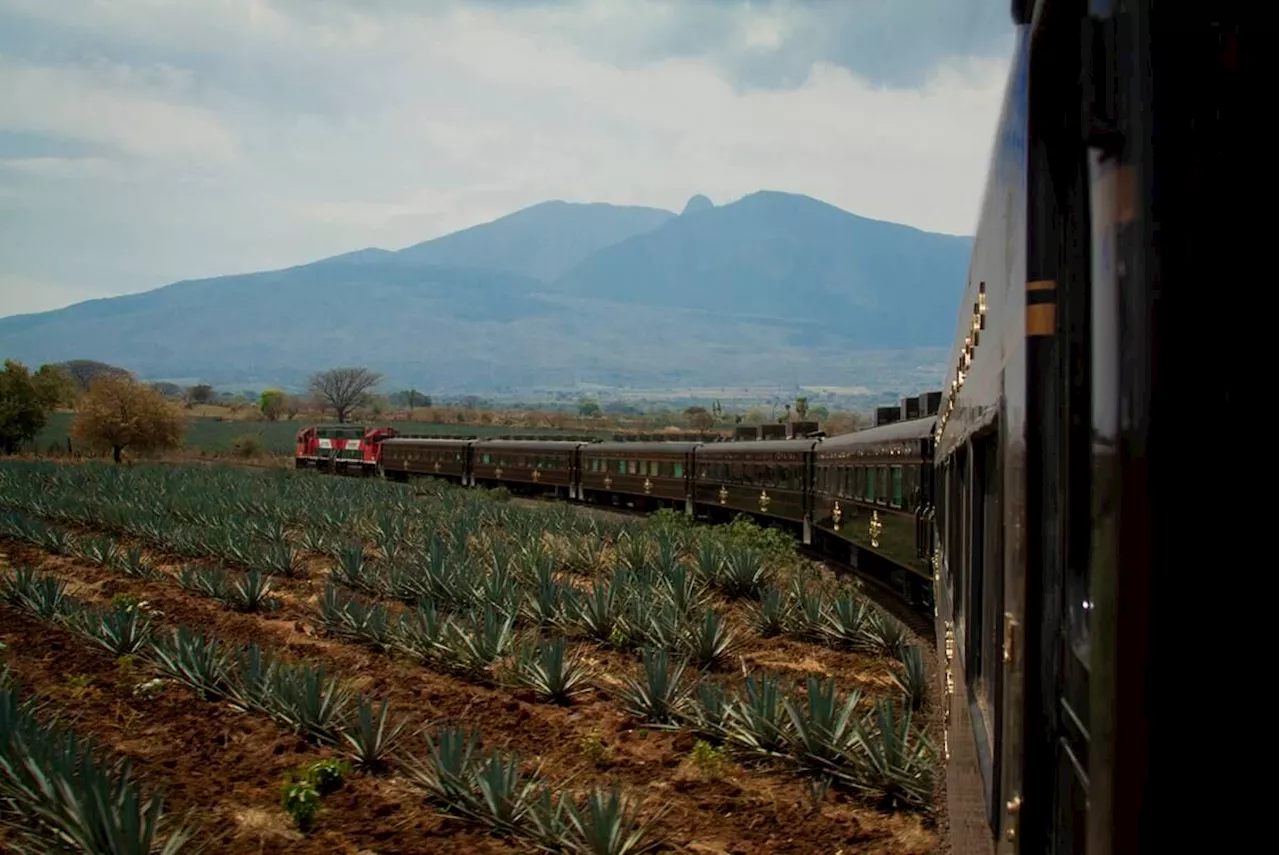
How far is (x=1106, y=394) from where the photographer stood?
1.77 meters

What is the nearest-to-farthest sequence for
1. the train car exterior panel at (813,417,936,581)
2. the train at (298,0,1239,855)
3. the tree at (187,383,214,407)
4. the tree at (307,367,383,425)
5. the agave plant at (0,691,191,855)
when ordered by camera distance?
the train at (298,0,1239,855), the agave plant at (0,691,191,855), the train car exterior panel at (813,417,936,581), the tree at (307,367,383,425), the tree at (187,383,214,407)

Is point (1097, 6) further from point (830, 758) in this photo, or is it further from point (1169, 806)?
point (830, 758)

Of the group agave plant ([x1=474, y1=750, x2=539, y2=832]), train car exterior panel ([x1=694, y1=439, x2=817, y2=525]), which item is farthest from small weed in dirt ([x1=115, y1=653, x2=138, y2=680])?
train car exterior panel ([x1=694, y1=439, x2=817, y2=525])

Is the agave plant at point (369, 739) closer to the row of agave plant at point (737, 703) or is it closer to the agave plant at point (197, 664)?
the row of agave plant at point (737, 703)

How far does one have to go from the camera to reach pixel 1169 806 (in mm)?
1621

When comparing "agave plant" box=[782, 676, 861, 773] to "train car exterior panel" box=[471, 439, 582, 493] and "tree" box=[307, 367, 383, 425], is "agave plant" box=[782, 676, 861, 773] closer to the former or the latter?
"train car exterior panel" box=[471, 439, 582, 493]

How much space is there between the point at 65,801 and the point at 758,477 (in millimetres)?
19905

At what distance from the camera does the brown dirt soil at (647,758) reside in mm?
7277

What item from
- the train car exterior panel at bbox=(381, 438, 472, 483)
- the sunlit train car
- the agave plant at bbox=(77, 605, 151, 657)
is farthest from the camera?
the train car exterior panel at bbox=(381, 438, 472, 483)

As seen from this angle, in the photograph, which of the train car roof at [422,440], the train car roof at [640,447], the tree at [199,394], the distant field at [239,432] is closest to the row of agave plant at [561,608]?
the train car roof at [640,447]

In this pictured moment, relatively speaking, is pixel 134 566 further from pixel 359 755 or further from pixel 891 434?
pixel 359 755

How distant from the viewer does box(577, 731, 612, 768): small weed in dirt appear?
888 cm

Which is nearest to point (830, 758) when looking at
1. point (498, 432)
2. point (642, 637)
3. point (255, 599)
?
point (642, 637)

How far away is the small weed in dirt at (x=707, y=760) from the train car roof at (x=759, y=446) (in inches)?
533
